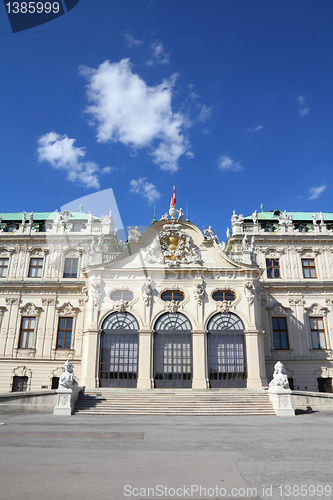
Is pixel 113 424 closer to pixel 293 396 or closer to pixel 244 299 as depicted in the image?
pixel 293 396

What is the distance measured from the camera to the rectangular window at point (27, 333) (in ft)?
116

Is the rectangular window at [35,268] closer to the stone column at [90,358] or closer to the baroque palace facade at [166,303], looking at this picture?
the baroque palace facade at [166,303]

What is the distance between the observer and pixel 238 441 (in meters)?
12.8

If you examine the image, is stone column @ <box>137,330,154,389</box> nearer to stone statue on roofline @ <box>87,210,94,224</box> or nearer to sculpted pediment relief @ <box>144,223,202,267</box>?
sculpted pediment relief @ <box>144,223,202,267</box>

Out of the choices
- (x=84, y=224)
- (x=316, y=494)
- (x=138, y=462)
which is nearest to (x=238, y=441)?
(x=138, y=462)

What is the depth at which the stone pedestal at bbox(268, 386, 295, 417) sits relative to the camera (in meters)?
23.0

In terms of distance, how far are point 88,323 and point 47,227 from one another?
13.8 m

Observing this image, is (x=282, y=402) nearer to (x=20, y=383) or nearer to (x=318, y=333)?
(x=318, y=333)

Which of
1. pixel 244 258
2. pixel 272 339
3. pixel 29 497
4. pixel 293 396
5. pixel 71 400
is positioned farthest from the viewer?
pixel 272 339

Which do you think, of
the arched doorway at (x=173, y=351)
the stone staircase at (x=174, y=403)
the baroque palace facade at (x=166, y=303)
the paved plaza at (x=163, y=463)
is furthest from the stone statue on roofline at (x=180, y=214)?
the paved plaza at (x=163, y=463)

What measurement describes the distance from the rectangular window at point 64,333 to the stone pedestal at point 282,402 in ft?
64.8

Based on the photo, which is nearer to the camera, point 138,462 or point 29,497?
point 29,497

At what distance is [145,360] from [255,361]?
8.74m

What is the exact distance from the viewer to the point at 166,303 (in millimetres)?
31562
